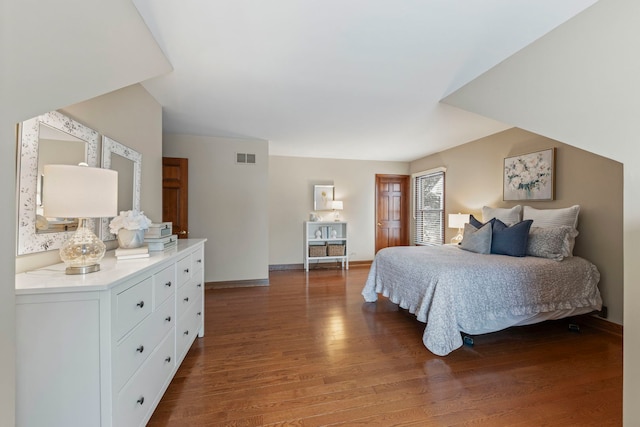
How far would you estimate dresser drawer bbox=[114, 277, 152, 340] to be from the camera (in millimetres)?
1106

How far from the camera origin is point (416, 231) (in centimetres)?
571

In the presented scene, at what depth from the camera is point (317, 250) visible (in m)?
5.20

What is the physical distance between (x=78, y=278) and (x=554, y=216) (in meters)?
4.12

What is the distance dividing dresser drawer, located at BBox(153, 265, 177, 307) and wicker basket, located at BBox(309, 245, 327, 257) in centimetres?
352

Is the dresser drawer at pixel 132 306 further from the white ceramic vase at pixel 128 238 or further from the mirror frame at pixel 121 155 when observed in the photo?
the mirror frame at pixel 121 155

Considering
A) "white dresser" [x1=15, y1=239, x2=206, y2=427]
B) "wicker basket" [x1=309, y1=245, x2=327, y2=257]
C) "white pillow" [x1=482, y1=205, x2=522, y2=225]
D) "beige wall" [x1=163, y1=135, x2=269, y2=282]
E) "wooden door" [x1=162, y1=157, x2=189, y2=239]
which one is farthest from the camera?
"wicker basket" [x1=309, y1=245, x2=327, y2=257]

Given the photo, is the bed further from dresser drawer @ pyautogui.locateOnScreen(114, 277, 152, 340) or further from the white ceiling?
dresser drawer @ pyautogui.locateOnScreen(114, 277, 152, 340)

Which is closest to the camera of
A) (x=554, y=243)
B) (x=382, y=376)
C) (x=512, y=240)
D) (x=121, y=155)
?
(x=382, y=376)

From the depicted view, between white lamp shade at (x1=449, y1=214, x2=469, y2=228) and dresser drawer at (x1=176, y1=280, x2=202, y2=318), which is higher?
white lamp shade at (x1=449, y1=214, x2=469, y2=228)

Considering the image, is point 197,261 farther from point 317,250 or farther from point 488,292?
point 317,250

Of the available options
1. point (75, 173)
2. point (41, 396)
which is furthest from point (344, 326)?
point (75, 173)

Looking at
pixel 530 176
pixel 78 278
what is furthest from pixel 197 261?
pixel 530 176

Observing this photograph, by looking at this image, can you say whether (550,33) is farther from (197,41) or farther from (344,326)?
(344,326)

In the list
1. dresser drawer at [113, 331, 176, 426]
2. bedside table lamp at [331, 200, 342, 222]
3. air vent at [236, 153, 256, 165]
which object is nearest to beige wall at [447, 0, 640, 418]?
dresser drawer at [113, 331, 176, 426]
